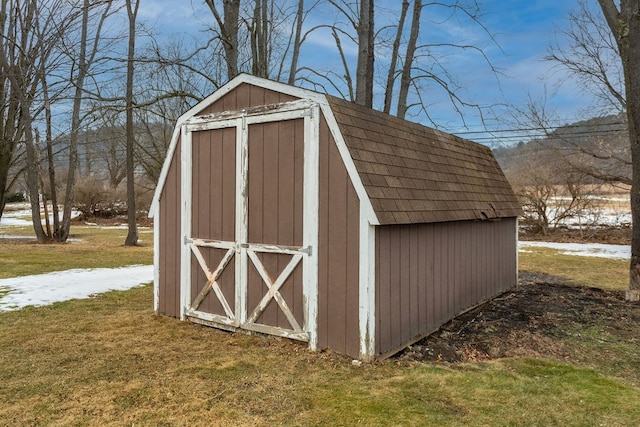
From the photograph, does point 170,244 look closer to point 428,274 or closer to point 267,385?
point 267,385

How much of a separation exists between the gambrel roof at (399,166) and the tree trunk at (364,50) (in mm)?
4500

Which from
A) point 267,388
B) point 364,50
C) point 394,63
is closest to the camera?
point 267,388

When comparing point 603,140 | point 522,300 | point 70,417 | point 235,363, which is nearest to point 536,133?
point 603,140

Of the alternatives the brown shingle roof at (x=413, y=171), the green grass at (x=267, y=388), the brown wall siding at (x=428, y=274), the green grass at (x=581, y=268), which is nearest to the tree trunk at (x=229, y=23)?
the brown shingle roof at (x=413, y=171)

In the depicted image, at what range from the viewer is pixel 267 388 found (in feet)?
12.5

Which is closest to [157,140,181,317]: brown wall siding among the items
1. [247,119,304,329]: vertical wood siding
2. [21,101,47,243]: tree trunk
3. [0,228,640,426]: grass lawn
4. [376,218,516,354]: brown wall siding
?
[0,228,640,426]: grass lawn

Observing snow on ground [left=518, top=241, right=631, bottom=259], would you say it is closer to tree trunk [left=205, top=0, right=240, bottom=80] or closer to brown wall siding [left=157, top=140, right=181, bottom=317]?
tree trunk [left=205, top=0, right=240, bottom=80]

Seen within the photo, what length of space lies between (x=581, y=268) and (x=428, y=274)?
8873 mm

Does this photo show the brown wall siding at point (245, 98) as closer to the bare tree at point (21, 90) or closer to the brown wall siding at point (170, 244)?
the brown wall siding at point (170, 244)

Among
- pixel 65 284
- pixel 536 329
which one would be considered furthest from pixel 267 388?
pixel 65 284

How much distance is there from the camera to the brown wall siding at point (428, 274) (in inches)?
181

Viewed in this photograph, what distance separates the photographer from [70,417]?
3260mm

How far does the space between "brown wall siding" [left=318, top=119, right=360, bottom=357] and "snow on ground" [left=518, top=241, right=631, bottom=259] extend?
44.9 ft

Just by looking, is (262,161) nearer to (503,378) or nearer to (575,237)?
(503,378)
